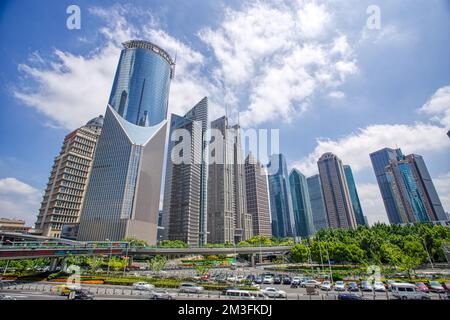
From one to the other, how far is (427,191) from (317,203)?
8263 centimetres

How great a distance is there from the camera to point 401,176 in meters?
116

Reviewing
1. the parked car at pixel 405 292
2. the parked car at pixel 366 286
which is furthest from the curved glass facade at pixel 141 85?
the parked car at pixel 405 292

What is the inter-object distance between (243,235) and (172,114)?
83.3 metres

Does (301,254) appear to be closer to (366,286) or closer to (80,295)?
(366,286)

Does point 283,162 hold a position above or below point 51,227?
above

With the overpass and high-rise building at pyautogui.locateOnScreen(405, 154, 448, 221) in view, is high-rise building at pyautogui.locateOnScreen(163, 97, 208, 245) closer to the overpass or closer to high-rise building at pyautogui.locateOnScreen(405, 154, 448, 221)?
the overpass

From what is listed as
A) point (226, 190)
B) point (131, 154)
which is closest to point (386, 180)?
point (226, 190)

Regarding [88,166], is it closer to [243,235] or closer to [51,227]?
[51,227]

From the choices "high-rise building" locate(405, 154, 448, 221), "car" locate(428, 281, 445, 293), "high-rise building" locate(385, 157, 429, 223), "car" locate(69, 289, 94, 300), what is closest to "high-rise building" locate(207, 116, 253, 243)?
"high-rise building" locate(385, 157, 429, 223)

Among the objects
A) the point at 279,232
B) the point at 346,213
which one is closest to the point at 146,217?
the point at 279,232

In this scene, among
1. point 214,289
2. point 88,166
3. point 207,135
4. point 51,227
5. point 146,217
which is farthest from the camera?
point 207,135

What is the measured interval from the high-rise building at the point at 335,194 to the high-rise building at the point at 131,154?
434ft
